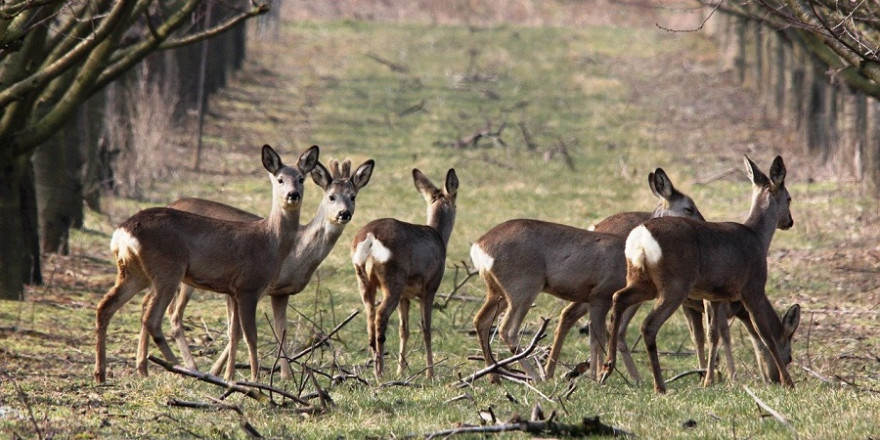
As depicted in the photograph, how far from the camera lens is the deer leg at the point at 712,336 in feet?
34.8

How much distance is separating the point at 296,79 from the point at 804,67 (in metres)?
17.8

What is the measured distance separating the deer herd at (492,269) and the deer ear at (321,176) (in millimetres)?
12

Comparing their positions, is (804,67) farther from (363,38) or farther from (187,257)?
(363,38)

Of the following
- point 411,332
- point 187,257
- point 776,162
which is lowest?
point 411,332

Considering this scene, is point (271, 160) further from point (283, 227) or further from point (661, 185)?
point (661, 185)

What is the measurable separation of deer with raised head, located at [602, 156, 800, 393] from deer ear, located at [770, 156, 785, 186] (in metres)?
0.61

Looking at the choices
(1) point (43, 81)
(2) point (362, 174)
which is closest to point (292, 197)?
(2) point (362, 174)

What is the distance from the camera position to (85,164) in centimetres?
1911

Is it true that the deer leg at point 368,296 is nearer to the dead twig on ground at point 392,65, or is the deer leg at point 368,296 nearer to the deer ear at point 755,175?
the deer ear at point 755,175

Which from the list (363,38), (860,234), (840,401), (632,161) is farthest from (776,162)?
(363,38)

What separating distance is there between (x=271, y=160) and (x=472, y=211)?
31.7 ft

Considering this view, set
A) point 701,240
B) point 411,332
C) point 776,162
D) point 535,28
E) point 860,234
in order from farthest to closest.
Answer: point 535,28
point 860,234
point 411,332
point 776,162
point 701,240

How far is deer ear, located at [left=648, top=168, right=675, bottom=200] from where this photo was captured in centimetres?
1211

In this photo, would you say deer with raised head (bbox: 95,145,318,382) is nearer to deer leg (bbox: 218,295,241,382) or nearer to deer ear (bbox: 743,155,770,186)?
deer leg (bbox: 218,295,241,382)
